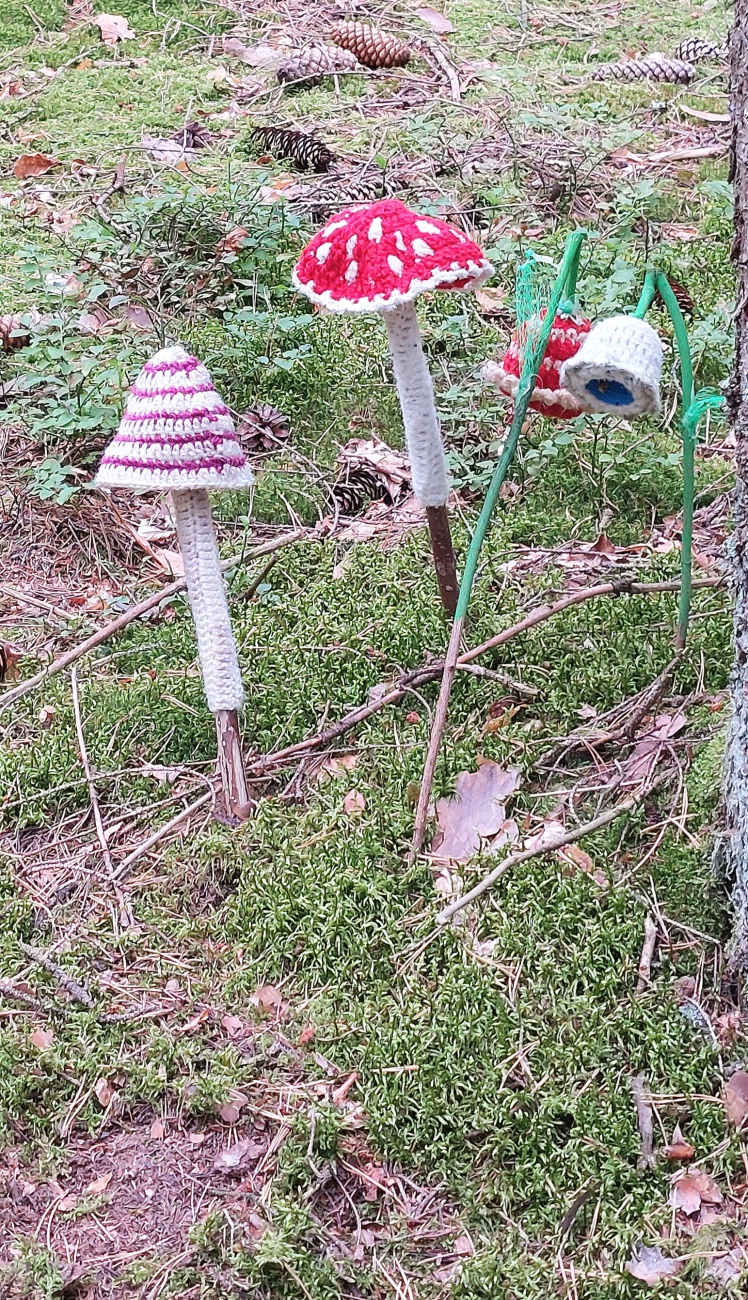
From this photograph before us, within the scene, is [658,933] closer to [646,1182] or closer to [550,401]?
[646,1182]

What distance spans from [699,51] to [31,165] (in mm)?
3363

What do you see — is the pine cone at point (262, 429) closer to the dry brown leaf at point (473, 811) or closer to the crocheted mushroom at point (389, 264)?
the crocheted mushroom at point (389, 264)

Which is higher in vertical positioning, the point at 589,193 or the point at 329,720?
the point at 589,193

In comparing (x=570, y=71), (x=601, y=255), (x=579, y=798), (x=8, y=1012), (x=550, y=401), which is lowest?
(x=8, y=1012)

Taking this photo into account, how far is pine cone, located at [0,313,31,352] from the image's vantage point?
153 inches

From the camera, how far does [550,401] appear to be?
6.89ft

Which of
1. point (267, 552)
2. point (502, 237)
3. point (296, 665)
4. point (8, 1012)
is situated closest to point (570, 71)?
point (502, 237)

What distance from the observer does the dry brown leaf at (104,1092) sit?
1.95m

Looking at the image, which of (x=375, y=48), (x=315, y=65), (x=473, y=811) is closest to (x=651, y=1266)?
(x=473, y=811)

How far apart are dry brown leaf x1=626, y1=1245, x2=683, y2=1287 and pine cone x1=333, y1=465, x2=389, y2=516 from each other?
7.11 ft

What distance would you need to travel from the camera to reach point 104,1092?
1.95 metres

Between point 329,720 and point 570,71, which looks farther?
point 570,71

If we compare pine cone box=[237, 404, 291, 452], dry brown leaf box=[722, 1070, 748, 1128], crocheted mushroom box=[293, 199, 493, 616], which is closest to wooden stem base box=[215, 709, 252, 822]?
crocheted mushroom box=[293, 199, 493, 616]

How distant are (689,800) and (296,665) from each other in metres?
0.99
